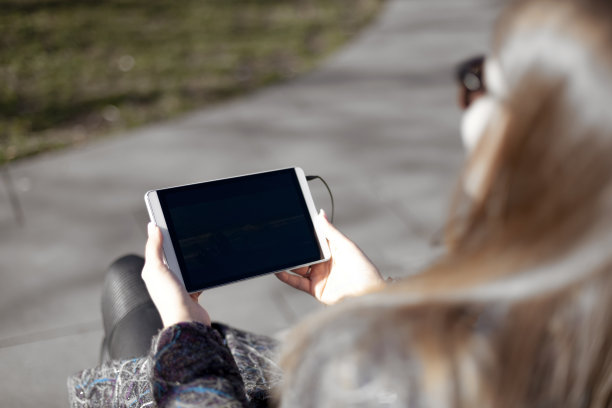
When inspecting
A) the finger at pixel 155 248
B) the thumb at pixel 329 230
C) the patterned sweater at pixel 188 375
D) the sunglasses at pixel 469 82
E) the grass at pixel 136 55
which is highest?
the grass at pixel 136 55

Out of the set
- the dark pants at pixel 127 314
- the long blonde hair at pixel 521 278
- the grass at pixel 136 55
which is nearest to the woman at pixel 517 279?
the long blonde hair at pixel 521 278

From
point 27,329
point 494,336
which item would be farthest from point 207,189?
point 27,329

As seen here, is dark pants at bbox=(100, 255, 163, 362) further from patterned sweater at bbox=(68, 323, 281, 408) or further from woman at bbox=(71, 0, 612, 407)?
woman at bbox=(71, 0, 612, 407)

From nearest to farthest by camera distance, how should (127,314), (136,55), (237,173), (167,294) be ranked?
1. (167,294)
2. (127,314)
3. (237,173)
4. (136,55)

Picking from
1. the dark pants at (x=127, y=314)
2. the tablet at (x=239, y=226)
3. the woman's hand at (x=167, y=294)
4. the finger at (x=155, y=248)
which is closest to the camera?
the woman's hand at (x=167, y=294)

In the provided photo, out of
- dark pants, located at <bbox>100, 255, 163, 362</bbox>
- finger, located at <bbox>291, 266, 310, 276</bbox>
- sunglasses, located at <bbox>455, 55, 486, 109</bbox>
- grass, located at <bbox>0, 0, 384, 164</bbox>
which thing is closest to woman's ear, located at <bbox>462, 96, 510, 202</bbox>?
finger, located at <bbox>291, 266, 310, 276</bbox>

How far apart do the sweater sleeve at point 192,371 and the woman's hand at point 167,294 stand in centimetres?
6

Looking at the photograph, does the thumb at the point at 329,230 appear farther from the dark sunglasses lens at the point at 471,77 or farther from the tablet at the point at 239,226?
the dark sunglasses lens at the point at 471,77

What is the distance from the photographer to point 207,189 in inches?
68.6

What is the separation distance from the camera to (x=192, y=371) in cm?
123

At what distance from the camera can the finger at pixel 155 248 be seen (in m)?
1.50

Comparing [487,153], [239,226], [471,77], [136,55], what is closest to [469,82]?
[471,77]

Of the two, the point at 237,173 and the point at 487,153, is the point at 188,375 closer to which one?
the point at 487,153

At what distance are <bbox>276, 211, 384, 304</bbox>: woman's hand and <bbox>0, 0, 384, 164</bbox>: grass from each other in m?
3.23
